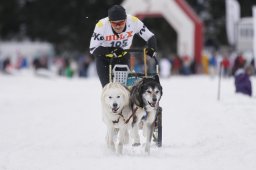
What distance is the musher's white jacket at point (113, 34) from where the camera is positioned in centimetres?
831

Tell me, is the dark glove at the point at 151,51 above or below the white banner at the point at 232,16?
below

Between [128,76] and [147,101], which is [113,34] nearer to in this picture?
[128,76]

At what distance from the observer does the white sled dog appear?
24.9 feet

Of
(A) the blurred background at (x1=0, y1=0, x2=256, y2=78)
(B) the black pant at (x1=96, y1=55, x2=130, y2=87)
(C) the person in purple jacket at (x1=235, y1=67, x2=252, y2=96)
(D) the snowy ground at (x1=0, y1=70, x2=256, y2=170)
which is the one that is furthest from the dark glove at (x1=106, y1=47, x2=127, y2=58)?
(A) the blurred background at (x1=0, y1=0, x2=256, y2=78)

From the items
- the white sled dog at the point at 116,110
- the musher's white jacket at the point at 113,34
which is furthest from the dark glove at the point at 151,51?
the white sled dog at the point at 116,110

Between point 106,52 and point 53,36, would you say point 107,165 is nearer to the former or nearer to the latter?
point 106,52

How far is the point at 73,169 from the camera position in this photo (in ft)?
22.4

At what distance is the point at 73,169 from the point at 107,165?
14.9 inches

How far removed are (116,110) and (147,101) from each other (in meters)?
0.38

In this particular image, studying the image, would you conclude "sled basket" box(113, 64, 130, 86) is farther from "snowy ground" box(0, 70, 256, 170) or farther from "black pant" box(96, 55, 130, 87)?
"snowy ground" box(0, 70, 256, 170)

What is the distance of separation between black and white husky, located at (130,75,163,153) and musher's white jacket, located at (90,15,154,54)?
855mm

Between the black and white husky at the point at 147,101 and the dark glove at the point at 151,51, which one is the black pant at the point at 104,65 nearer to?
the dark glove at the point at 151,51

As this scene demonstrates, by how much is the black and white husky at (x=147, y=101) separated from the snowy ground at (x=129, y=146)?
0.37m

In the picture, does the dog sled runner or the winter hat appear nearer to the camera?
the winter hat
